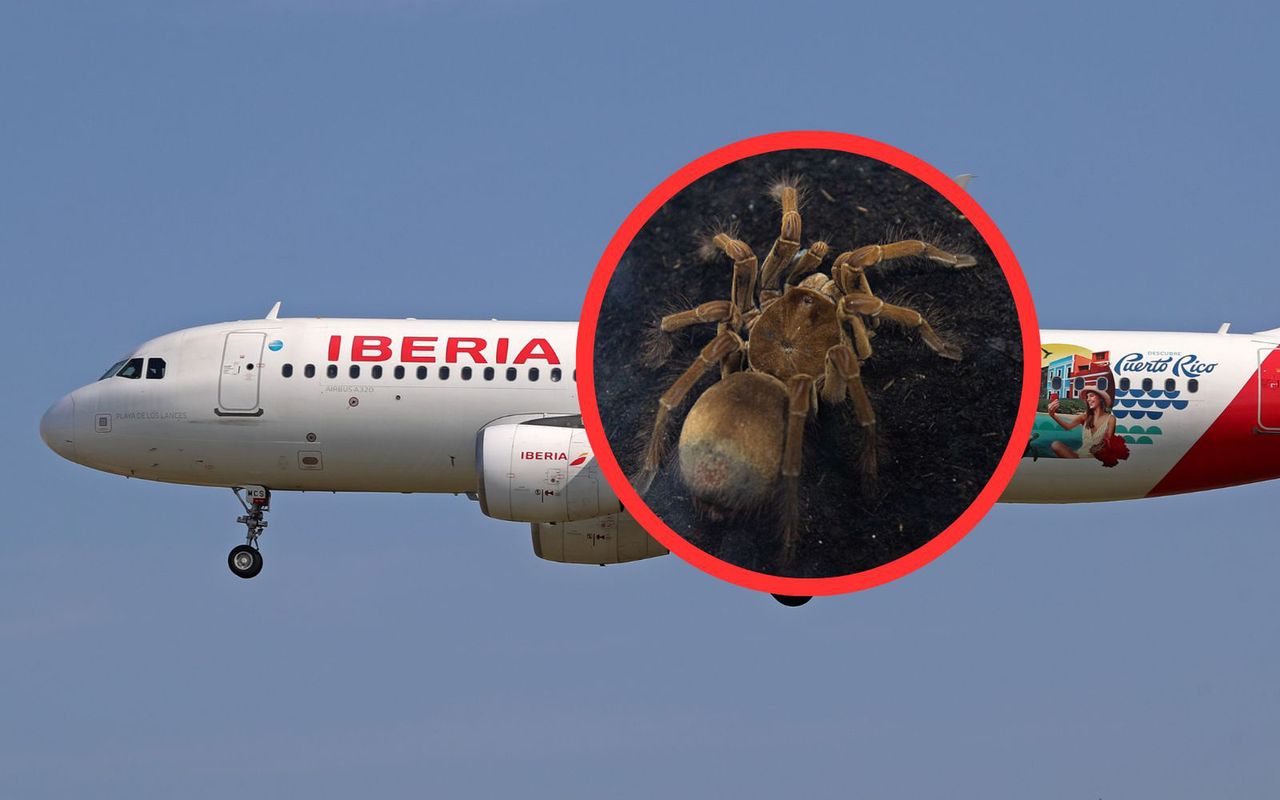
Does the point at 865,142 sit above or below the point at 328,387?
above

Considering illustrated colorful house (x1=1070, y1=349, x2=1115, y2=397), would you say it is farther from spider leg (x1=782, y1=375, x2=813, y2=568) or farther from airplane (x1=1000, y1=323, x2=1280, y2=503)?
spider leg (x1=782, y1=375, x2=813, y2=568)

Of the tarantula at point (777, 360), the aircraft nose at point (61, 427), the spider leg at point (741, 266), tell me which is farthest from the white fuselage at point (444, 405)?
the spider leg at point (741, 266)

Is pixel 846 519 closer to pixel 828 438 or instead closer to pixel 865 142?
pixel 828 438

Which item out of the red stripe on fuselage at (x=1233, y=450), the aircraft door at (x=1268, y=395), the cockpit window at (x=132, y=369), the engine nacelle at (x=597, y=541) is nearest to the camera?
the red stripe on fuselage at (x=1233, y=450)

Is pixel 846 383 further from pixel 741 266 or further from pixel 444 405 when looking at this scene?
pixel 444 405

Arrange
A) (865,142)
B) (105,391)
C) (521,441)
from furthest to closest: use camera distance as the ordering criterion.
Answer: (105,391)
(521,441)
(865,142)

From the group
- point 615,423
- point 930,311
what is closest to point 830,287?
point 930,311
